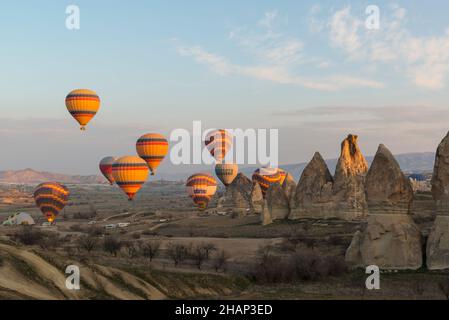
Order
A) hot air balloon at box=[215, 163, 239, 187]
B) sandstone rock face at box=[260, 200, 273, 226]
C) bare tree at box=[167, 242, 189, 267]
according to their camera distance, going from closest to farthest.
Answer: bare tree at box=[167, 242, 189, 267]
sandstone rock face at box=[260, 200, 273, 226]
hot air balloon at box=[215, 163, 239, 187]

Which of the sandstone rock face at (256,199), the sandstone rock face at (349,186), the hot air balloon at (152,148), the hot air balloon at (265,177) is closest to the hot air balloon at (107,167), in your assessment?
the hot air balloon at (152,148)

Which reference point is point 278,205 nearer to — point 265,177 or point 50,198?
point 265,177

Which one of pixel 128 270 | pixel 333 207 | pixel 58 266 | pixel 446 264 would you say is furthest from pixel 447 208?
pixel 333 207

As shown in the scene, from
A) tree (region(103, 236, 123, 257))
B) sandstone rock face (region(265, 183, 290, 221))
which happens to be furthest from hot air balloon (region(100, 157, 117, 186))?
tree (region(103, 236, 123, 257))

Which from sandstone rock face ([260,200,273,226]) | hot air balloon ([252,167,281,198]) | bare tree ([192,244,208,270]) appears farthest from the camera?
hot air balloon ([252,167,281,198])

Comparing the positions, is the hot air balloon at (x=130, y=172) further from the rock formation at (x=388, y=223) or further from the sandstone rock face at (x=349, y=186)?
the rock formation at (x=388, y=223)

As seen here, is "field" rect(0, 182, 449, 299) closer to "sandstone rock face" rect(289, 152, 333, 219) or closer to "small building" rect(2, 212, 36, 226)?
"sandstone rock face" rect(289, 152, 333, 219)

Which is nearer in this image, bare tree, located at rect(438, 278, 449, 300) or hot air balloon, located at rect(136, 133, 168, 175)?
bare tree, located at rect(438, 278, 449, 300)

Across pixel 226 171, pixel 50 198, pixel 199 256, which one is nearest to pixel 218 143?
pixel 226 171
